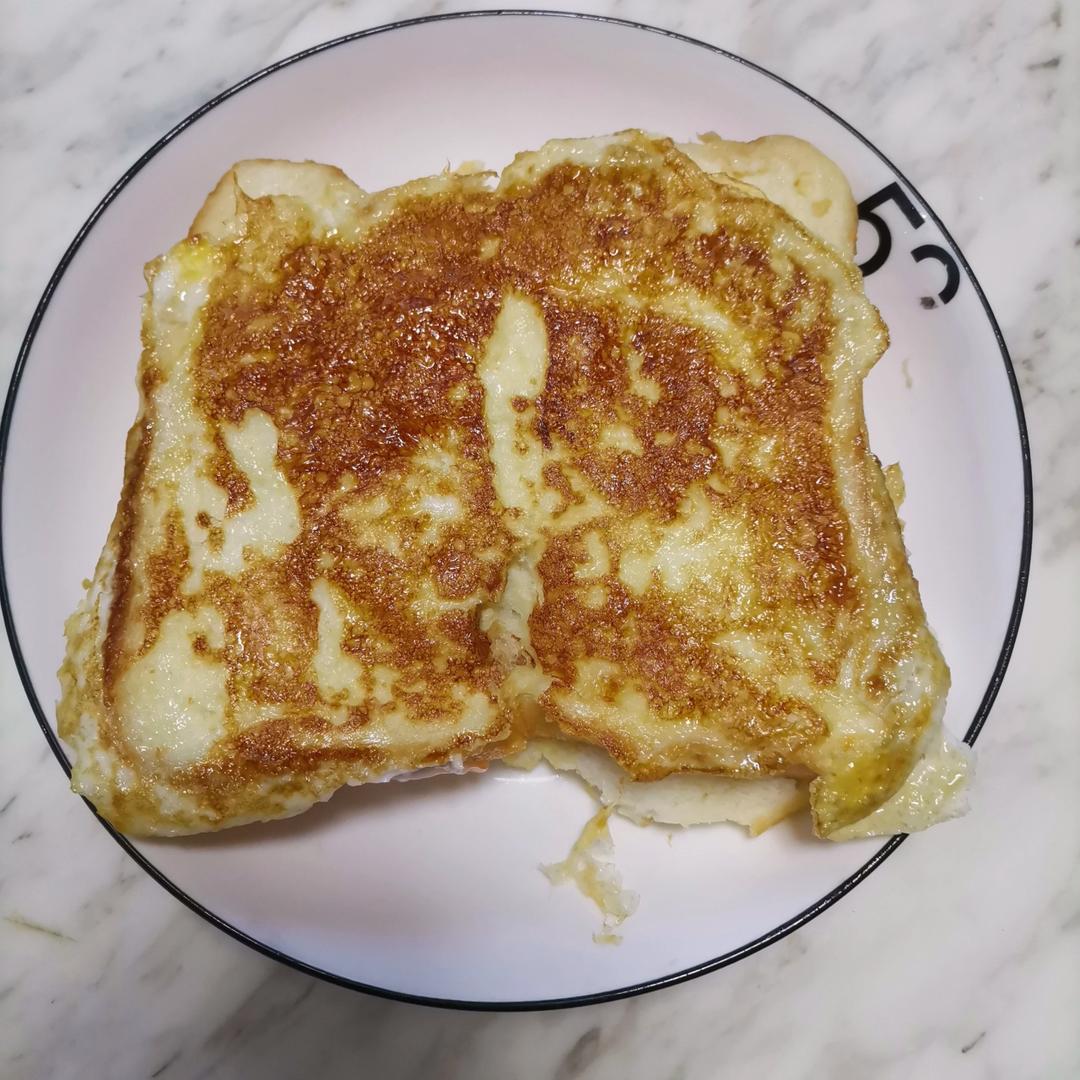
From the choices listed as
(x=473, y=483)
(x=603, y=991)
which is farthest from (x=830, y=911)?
(x=473, y=483)

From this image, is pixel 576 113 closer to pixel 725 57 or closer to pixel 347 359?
pixel 725 57

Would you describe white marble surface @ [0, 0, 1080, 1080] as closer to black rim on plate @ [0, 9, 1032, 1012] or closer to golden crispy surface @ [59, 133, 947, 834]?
black rim on plate @ [0, 9, 1032, 1012]

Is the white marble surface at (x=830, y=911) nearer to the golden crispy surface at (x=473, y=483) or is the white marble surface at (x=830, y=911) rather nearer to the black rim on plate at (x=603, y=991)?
the black rim on plate at (x=603, y=991)

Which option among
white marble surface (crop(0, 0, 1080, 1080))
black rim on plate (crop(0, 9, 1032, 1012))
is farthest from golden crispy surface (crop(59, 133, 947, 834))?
white marble surface (crop(0, 0, 1080, 1080))

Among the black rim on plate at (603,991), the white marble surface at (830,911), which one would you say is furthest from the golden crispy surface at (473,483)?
the white marble surface at (830,911)

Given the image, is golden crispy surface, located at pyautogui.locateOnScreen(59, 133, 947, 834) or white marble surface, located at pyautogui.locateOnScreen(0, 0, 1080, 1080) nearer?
golden crispy surface, located at pyautogui.locateOnScreen(59, 133, 947, 834)

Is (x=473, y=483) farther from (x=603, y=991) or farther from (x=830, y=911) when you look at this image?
(x=830, y=911)

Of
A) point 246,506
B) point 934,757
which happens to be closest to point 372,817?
point 246,506
